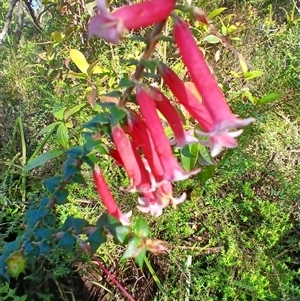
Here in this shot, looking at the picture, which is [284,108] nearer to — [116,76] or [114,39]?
[116,76]

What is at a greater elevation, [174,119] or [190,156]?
[174,119]

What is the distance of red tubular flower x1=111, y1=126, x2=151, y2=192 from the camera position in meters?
Answer: 0.93

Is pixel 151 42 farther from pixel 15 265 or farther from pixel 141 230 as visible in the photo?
pixel 15 265

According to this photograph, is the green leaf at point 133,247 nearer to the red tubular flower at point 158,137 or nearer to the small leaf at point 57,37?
the red tubular flower at point 158,137

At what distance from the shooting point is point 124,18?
728mm

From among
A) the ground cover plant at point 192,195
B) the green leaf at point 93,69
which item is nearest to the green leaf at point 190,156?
the ground cover plant at point 192,195

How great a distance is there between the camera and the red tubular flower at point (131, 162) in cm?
93

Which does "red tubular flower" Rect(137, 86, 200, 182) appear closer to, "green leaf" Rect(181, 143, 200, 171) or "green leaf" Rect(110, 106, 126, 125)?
"green leaf" Rect(110, 106, 126, 125)

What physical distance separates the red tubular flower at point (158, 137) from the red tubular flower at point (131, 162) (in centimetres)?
6

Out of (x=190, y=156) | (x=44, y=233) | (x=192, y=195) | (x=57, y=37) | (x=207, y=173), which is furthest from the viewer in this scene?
(x=57, y=37)

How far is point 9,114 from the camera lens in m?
2.50

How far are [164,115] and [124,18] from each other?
0.25 meters

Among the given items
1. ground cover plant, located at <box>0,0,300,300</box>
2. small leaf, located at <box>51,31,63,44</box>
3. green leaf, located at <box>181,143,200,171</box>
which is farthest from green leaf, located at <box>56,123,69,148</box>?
small leaf, located at <box>51,31,63,44</box>

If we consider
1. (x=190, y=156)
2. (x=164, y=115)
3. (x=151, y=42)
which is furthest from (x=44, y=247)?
(x=190, y=156)
